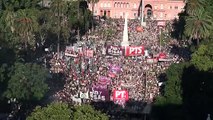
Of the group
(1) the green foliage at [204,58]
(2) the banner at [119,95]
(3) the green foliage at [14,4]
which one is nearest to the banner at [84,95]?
(2) the banner at [119,95]

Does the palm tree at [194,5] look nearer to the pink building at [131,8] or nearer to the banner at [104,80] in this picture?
the pink building at [131,8]

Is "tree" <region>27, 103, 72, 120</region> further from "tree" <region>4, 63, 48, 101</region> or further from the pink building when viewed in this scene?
the pink building

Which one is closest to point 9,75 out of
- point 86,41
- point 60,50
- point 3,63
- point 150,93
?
point 3,63

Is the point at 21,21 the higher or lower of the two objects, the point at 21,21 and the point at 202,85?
the higher

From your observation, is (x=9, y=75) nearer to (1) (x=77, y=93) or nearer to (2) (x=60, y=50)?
(1) (x=77, y=93)

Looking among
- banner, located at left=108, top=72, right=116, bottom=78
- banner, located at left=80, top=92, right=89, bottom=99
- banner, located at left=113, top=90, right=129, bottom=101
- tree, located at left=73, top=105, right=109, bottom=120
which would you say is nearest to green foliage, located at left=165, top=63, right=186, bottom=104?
banner, located at left=113, top=90, right=129, bottom=101

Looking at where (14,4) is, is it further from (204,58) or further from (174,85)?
(174,85)
